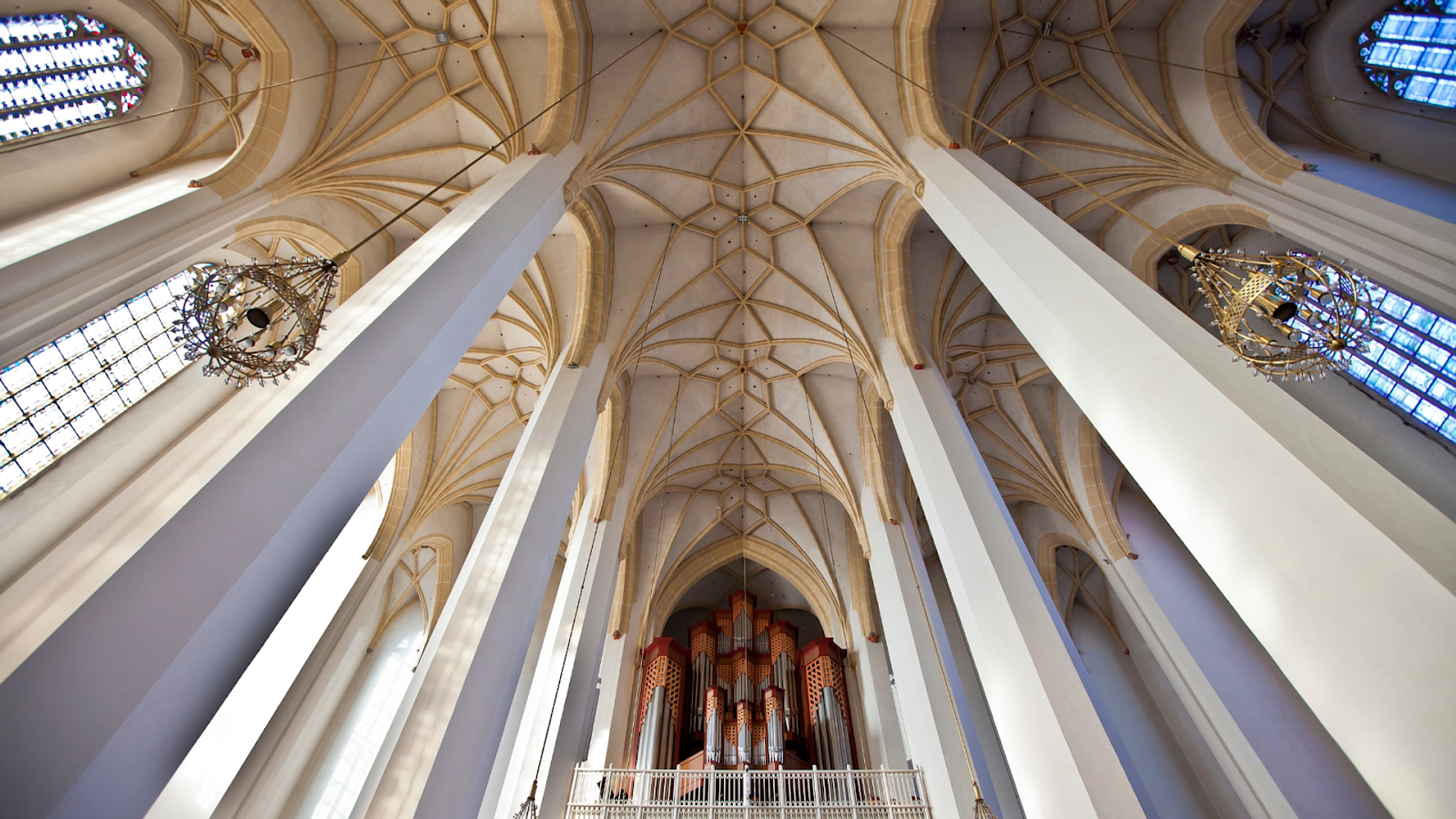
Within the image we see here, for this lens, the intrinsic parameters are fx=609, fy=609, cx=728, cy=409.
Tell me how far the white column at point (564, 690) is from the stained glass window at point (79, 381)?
6960 mm

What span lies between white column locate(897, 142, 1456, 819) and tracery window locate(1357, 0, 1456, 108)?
8.10 meters

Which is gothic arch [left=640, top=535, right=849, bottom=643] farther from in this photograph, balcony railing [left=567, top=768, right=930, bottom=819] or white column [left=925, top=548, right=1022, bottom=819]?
balcony railing [left=567, top=768, right=930, bottom=819]

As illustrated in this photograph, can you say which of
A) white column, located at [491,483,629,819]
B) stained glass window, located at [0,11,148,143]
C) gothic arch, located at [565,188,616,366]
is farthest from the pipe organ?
stained glass window, located at [0,11,148,143]

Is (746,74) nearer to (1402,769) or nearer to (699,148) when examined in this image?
(699,148)

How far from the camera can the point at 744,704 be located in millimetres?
13852

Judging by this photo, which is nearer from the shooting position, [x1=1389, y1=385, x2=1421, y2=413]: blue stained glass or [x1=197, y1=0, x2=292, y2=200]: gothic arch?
[x1=1389, y1=385, x2=1421, y2=413]: blue stained glass

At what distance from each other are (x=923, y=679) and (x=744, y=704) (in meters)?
5.85

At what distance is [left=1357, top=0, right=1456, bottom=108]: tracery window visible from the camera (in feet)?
28.7

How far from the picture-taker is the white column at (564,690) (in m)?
9.27

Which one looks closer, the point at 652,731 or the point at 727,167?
the point at 727,167

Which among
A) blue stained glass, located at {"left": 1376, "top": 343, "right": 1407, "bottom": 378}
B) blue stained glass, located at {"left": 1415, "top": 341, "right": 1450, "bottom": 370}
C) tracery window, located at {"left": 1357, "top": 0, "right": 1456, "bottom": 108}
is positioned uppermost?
tracery window, located at {"left": 1357, "top": 0, "right": 1456, "bottom": 108}

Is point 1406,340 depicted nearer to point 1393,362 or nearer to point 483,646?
point 1393,362

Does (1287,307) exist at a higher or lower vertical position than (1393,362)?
lower

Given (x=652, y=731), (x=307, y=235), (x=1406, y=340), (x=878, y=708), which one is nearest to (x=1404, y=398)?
(x=1406, y=340)
